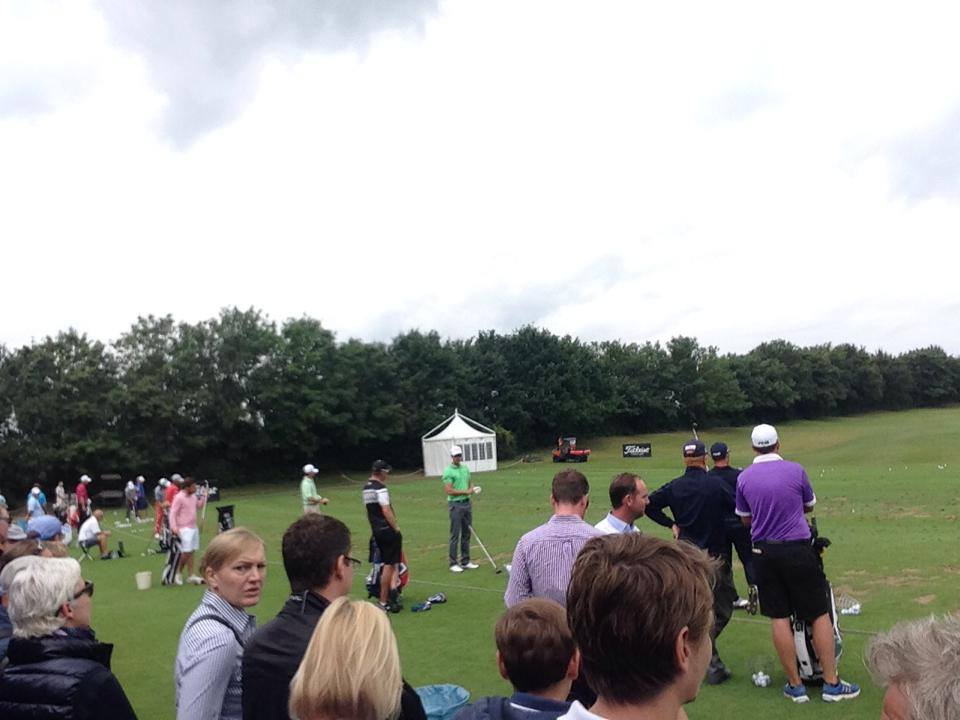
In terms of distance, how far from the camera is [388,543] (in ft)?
34.3

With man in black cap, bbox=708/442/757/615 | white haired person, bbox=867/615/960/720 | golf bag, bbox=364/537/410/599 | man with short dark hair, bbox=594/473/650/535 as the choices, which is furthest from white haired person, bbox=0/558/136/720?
golf bag, bbox=364/537/410/599

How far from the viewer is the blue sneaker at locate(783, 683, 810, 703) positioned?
5.93m

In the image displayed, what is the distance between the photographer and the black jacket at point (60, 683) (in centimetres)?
290

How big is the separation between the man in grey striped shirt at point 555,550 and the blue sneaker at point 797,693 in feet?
8.18

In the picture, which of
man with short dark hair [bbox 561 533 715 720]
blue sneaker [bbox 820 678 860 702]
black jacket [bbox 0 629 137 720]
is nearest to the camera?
man with short dark hair [bbox 561 533 715 720]

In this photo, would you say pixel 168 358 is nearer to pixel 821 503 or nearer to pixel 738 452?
pixel 738 452

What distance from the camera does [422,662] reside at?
788 centimetres

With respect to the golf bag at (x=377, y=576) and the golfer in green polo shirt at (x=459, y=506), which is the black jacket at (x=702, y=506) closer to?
the golf bag at (x=377, y=576)

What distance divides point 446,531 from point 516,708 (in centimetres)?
1624

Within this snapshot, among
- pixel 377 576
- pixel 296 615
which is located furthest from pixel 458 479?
pixel 296 615

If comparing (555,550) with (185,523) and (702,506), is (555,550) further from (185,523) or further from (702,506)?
(185,523)

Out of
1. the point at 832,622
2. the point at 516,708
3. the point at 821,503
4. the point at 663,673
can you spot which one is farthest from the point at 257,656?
the point at 821,503

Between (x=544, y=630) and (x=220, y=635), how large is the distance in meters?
1.48

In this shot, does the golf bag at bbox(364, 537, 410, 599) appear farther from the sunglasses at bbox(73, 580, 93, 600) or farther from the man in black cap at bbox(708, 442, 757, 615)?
the sunglasses at bbox(73, 580, 93, 600)
